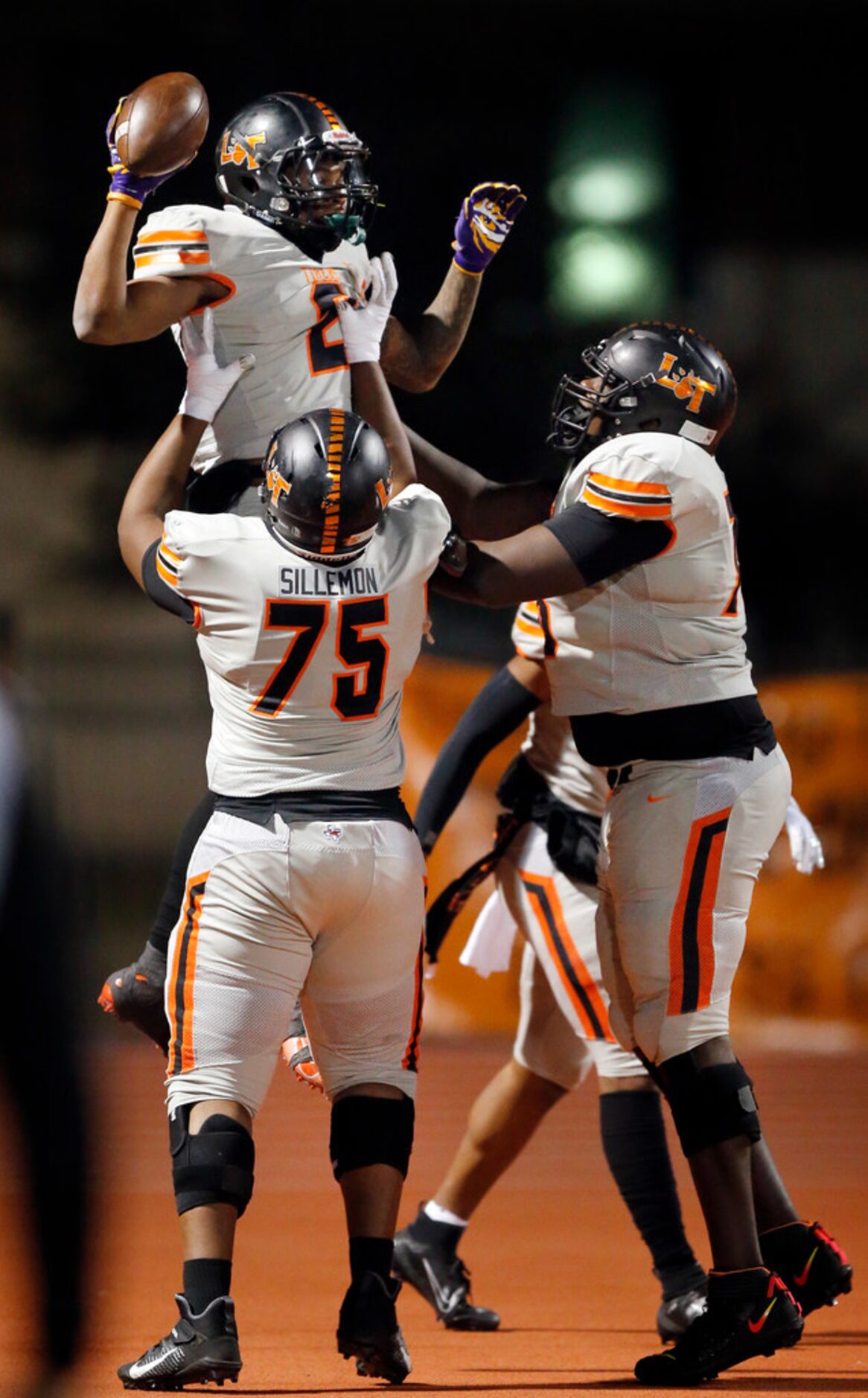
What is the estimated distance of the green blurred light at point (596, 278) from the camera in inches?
455

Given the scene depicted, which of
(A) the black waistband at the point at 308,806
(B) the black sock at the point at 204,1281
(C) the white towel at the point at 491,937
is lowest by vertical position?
(C) the white towel at the point at 491,937

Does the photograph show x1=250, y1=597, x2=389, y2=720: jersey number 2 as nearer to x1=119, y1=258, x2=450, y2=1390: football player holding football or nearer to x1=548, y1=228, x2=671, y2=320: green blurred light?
x1=119, y1=258, x2=450, y2=1390: football player holding football

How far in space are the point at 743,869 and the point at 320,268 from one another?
1651 mm

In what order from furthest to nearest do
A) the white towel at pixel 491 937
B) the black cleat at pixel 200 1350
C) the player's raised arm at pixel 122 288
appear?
1. the white towel at pixel 491 937
2. the player's raised arm at pixel 122 288
3. the black cleat at pixel 200 1350

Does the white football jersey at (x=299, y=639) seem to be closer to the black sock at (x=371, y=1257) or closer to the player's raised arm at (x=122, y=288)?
the player's raised arm at (x=122, y=288)

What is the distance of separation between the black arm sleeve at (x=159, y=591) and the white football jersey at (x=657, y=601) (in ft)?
2.94

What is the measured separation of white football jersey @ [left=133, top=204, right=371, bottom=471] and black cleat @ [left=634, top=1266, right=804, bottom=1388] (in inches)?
81.8

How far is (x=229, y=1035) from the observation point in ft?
12.3

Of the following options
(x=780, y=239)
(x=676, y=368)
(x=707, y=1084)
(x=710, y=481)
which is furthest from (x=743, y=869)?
(x=780, y=239)

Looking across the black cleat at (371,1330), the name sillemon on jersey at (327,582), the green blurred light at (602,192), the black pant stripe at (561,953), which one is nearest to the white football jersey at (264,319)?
the name sillemon on jersey at (327,582)

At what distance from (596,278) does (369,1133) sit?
28.0ft

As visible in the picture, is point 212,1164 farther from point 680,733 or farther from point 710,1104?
point 680,733

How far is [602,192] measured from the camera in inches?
465

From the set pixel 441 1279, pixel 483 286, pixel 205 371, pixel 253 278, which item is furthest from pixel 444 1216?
pixel 483 286
